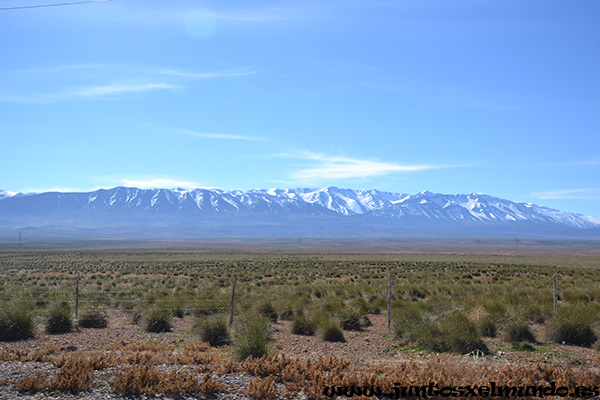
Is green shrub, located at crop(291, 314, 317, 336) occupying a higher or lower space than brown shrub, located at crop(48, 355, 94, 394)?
lower

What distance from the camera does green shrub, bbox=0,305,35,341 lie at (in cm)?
1250

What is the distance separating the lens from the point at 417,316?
1372 cm

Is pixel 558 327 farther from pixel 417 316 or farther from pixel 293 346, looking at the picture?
pixel 293 346

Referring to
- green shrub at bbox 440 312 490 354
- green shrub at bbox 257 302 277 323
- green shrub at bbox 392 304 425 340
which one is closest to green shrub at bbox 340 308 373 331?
green shrub at bbox 392 304 425 340

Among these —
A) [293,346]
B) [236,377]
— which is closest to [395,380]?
[236,377]

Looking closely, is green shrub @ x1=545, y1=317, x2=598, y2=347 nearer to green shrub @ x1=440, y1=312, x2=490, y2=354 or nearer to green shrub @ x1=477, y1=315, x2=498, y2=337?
green shrub @ x1=477, y1=315, x2=498, y2=337

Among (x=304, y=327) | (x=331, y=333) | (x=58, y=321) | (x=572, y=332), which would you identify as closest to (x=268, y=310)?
(x=304, y=327)

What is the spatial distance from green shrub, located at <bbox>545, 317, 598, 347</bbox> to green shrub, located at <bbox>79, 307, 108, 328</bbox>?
13604mm

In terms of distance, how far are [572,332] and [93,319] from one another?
1435 cm

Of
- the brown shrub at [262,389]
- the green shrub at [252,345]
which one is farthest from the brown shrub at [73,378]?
the green shrub at [252,345]

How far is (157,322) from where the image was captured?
14.5 meters

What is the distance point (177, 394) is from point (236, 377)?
4.09 feet

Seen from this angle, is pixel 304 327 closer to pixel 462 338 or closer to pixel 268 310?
pixel 268 310

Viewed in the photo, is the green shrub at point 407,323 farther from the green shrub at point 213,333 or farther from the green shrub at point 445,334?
the green shrub at point 213,333
